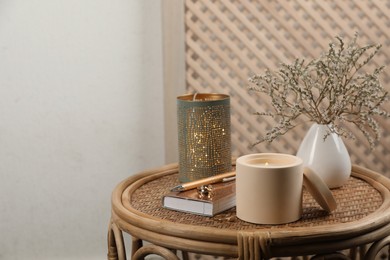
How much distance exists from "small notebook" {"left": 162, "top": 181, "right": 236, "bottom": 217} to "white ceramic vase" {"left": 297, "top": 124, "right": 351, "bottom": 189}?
0.25 metres

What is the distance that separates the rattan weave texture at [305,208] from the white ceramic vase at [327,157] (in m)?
0.04

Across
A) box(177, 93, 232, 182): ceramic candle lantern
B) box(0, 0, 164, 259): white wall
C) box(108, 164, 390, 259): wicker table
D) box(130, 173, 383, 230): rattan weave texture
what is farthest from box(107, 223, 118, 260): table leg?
box(0, 0, 164, 259): white wall

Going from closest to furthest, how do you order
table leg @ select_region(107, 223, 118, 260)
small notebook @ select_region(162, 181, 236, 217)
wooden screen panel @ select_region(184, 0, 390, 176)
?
1. small notebook @ select_region(162, 181, 236, 217)
2. table leg @ select_region(107, 223, 118, 260)
3. wooden screen panel @ select_region(184, 0, 390, 176)

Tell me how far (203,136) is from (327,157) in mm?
308

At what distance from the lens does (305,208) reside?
1360 millimetres

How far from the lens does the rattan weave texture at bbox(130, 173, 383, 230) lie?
4.13ft

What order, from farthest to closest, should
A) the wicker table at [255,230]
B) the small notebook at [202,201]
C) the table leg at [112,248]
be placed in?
1. the table leg at [112,248]
2. the small notebook at [202,201]
3. the wicker table at [255,230]

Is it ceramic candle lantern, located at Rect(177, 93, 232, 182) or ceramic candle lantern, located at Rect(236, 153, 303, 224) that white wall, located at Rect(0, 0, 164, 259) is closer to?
ceramic candle lantern, located at Rect(177, 93, 232, 182)

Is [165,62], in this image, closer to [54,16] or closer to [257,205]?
[54,16]

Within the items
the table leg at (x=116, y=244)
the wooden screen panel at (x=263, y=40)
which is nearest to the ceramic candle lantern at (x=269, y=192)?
the table leg at (x=116, y=244)

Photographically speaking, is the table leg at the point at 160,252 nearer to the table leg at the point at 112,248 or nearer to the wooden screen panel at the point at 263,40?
the table leg at the point at 112,248

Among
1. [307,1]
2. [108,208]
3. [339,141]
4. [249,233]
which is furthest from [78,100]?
[249,233]

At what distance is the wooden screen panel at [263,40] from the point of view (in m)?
2.19

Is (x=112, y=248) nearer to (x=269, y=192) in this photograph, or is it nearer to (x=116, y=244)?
(x=116, y=244)
